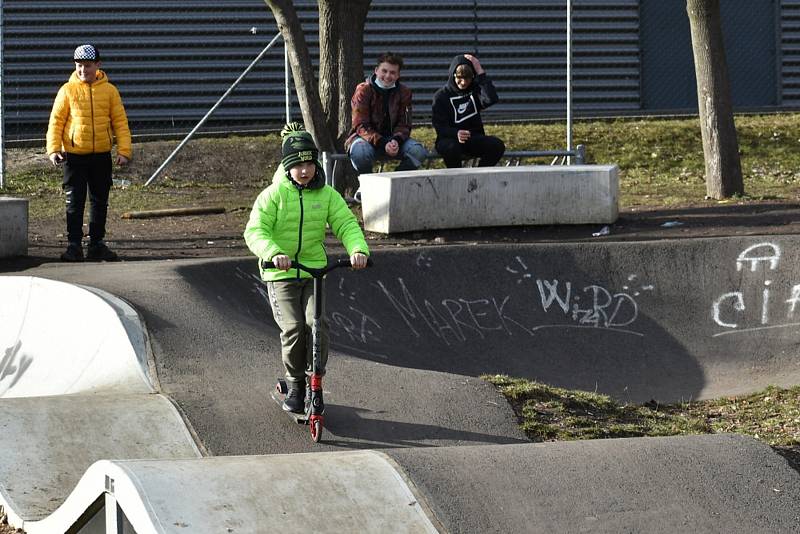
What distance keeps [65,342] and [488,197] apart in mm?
4897

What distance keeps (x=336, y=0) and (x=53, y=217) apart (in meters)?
4.09

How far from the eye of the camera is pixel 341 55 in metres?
14.4

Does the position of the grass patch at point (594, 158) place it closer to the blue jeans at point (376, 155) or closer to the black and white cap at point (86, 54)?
the blue jeans at point (376, 155)

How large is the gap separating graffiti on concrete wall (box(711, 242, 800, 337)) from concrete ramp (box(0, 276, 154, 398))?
16.3 ft

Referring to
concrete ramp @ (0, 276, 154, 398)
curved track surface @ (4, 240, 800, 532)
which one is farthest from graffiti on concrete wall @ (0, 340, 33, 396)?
curved track surface @ (4, 240, 800, 532)

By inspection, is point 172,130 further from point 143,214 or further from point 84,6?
point 143,214

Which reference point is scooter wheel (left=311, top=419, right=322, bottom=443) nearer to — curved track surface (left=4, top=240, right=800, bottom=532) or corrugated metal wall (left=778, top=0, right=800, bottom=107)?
curved track surface (left=4, top=240, right=800, bottom=532)

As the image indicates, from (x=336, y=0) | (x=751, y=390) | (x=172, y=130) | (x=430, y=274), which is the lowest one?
(x=751, y=390)

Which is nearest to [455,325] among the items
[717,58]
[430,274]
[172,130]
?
[430,274]

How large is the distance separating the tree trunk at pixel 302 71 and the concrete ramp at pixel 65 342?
5.26 metres

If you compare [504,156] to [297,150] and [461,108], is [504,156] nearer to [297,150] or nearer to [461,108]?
[461,108]

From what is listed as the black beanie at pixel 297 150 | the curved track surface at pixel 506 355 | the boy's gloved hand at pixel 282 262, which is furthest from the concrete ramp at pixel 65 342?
the black beanie at pixel 297 150

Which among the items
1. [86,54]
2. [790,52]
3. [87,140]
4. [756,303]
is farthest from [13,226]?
[790,52]

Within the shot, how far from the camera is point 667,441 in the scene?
5863mm
